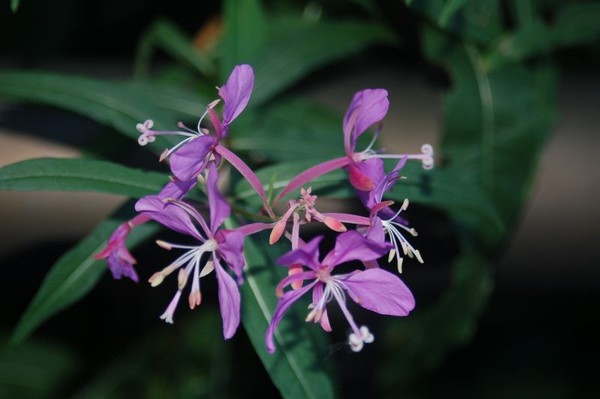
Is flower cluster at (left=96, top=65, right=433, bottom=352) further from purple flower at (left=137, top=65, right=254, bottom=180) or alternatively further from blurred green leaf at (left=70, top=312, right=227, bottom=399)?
blurred green leaf at (left=70, top=312, right=227, bottom=399)

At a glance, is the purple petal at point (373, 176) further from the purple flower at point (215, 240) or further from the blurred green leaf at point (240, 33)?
the blurred green leaf at point (240, 33)

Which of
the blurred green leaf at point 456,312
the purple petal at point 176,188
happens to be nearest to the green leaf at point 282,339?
the purple petal at point 176,188

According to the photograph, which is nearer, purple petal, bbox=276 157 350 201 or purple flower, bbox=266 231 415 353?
purple flower, bbox=266 231 415 353

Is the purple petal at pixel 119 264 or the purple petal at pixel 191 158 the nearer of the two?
the purple petal at pixel 191 158

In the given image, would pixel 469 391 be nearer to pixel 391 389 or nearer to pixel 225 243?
pixel 391 389

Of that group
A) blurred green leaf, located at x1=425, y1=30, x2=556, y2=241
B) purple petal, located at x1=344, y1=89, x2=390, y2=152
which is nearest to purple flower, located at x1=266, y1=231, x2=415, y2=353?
purple petal, located at x1=344, y1=89, x2=390, y2=152

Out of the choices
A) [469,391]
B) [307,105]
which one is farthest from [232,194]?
[469,391]

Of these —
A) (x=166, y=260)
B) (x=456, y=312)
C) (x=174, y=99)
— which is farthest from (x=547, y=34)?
(x=166, y=260)

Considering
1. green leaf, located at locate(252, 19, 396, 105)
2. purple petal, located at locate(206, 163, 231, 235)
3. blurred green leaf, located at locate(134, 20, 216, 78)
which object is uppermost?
→ blurred green leaf, located at locate(134, 20, 216, 78)
